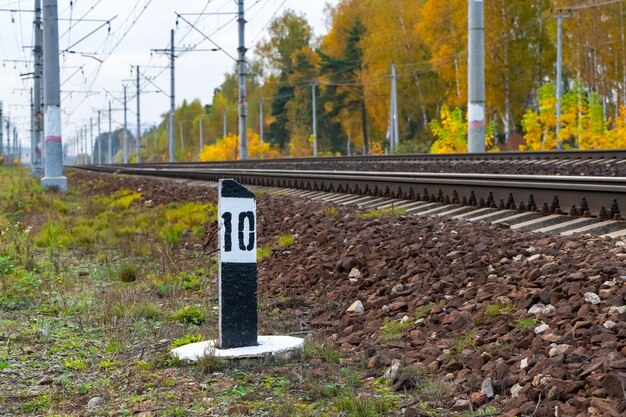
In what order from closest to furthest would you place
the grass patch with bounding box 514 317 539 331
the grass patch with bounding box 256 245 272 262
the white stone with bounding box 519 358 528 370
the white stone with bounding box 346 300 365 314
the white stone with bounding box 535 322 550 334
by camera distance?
the white stone with bounding box 519 358 528 370 → the white stone with bounding box 535 322 550 334 → the grass patch with bounding box 514 317 539 331 → the white stone with bounding box 346 300 365 314 → the grass patch with bounding box 256 245 272 262

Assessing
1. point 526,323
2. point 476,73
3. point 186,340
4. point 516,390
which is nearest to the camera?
point 516,390

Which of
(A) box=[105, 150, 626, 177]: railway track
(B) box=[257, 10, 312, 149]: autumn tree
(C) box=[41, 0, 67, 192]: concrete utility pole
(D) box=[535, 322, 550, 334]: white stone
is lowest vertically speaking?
(D) box=[535, 322, 550, 334]: white stone

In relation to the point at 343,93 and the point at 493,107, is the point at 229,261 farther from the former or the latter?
the point at 343,93

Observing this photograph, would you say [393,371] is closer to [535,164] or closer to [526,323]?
[526,323]

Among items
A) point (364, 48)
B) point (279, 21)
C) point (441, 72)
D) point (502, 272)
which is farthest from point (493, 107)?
point (502, 272)

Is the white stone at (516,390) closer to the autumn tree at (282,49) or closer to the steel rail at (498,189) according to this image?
the steel rail at (498,189)

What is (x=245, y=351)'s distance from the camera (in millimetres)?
5379

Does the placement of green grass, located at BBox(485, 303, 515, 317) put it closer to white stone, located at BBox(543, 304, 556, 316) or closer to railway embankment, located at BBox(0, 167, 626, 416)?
railway embankment, located at BBox(0, 167, 626, 416)

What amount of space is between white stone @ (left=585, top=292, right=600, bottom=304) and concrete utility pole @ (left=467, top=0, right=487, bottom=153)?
739 inches

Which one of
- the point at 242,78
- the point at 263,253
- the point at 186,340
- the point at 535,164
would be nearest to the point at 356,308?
the point at 186,340

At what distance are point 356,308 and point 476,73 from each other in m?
18.2

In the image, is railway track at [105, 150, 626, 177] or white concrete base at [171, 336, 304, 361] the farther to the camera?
railway track at [105, 150, 626, 177]

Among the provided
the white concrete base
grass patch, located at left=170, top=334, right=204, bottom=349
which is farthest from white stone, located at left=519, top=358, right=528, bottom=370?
→ grass patch, located at left=170, top=334, right=204, bottom=349

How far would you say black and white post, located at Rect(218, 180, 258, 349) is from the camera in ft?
18.2
